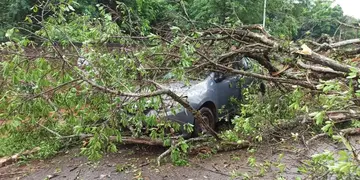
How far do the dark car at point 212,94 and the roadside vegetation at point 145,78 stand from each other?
38 centimetres

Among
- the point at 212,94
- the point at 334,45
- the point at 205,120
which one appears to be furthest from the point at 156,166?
the point at 334,45

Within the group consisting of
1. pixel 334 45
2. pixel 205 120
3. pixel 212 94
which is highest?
pixel 334 45

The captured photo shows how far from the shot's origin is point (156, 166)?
4.54 meters

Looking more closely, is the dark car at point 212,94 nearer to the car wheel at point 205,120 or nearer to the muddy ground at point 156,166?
the car wheel at point 205,120

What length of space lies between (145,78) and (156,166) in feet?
4.66

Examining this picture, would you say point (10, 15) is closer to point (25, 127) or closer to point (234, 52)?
point (25, 127)

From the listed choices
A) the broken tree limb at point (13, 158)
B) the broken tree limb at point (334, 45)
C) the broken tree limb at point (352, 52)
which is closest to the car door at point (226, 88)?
the broken tree limb at point (334, 45)

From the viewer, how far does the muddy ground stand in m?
4.24

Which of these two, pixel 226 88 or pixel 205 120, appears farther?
pixel 226 88

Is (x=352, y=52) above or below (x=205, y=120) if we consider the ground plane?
above

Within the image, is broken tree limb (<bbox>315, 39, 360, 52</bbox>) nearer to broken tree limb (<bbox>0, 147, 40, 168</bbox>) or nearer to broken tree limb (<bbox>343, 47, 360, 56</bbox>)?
broken tree limb (<bbox>343, 47, 360, 56</bbox>)

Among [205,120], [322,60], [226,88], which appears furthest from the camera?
[226,88]

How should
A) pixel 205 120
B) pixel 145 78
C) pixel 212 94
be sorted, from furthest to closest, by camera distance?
1. pixel 212 94
2. pixel 205 120
3. pixel 145 78

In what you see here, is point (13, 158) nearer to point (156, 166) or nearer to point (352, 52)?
point (156, 166)
